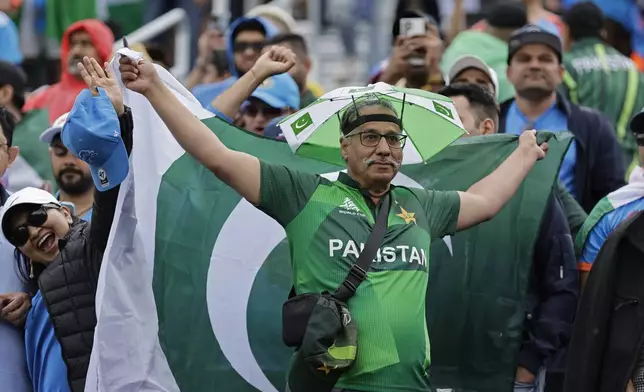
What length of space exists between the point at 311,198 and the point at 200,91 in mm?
3968

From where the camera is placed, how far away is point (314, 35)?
1688 cm

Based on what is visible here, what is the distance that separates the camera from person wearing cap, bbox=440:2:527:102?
11.7 meters

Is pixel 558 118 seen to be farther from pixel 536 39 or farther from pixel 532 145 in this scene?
pixel 532 145

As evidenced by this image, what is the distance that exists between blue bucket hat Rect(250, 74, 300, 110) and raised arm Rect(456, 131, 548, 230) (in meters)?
2.28

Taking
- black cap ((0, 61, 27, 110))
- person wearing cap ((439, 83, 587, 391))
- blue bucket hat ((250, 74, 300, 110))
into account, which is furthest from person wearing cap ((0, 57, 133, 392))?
black cap ((0, 61, 27, 110))

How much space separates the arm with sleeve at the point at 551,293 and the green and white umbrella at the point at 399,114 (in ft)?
2.81

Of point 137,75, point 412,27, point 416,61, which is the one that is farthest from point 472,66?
point 137,75

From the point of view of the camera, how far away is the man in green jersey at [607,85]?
10.9m

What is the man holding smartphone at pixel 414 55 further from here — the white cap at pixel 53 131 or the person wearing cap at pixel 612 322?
the person wearing cap at pixel 612 322

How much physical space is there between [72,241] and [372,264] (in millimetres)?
1607

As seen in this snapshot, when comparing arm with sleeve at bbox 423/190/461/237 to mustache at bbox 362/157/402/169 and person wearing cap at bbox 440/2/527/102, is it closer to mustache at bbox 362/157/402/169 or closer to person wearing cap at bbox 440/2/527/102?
mustache at bbox 362/157/402/169

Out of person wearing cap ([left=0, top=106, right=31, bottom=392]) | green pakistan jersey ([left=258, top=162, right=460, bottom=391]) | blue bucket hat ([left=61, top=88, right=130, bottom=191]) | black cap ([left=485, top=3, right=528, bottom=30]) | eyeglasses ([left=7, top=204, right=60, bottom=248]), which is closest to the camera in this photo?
green pakistan jersey ([left=258, top=162, right=460, bottom=391])

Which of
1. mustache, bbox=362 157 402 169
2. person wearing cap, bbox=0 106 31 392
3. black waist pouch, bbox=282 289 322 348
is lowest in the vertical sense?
person wearing cap, bbox=0 106 31 392

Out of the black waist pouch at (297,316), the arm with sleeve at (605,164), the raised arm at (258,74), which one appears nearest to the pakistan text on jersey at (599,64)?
Answer: the arm with sleeve at (605,164)
